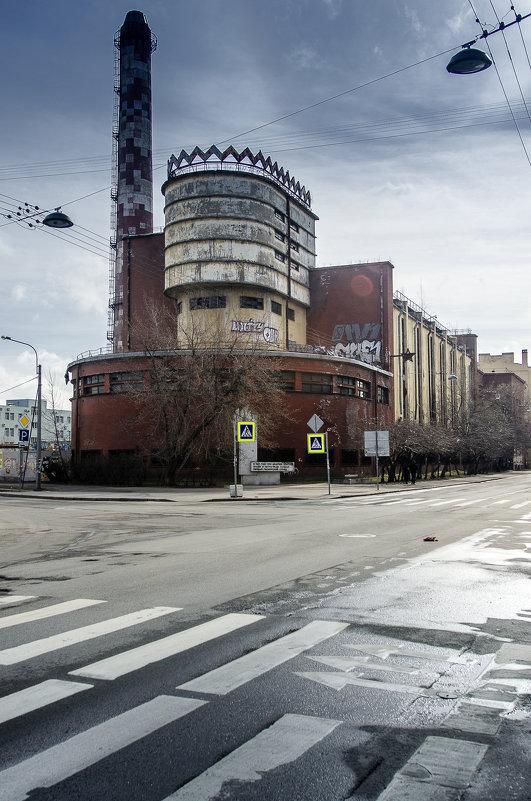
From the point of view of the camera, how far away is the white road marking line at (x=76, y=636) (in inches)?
208

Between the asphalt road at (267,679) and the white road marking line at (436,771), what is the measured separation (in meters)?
0.01

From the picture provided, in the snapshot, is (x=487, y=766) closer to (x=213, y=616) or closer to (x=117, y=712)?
(x=117, y=712)

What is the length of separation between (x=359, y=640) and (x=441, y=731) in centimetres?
188

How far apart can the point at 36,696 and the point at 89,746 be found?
94 cm

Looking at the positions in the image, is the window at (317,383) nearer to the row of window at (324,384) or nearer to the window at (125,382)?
the row of window at (324,384)

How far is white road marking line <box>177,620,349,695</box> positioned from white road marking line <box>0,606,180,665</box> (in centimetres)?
146

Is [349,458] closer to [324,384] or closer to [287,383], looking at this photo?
[324,384]

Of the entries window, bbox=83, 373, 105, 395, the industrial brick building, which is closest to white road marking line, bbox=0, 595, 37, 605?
the industrial brick building

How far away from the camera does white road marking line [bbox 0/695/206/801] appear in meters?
3.17

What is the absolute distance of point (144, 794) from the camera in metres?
3.07

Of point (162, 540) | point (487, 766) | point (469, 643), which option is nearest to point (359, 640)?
point (469, 643)

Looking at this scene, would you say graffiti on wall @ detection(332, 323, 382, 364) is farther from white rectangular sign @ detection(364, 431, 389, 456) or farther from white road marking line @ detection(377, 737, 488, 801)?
white road marking line @ detection(377, 737, 488, 801)

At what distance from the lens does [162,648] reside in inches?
212

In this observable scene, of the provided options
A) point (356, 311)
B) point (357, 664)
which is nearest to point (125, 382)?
point (356, 311)
